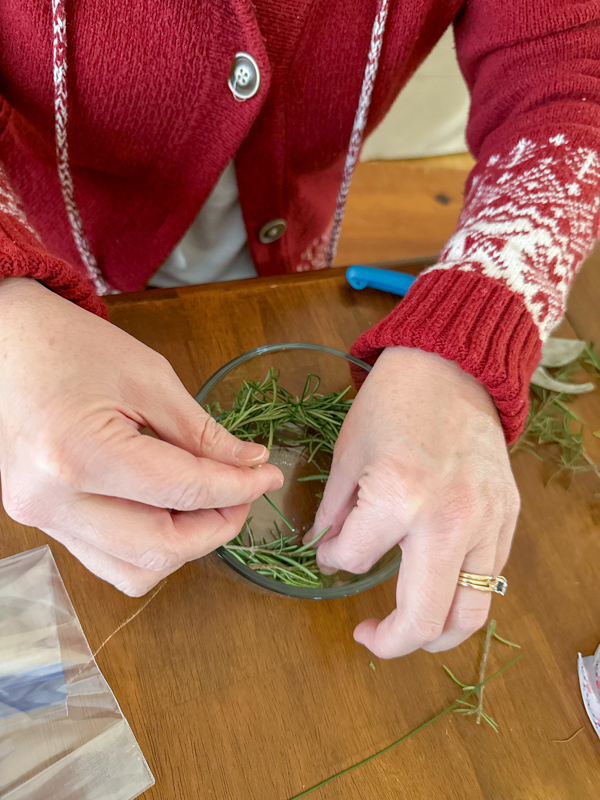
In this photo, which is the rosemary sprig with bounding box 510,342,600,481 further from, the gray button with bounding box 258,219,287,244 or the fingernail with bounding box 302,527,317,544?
the gray button with bounding box 258,219,287,244

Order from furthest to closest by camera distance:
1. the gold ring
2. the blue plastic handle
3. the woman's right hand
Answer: the blue plastic handle, the gold ring, the woman's right hand

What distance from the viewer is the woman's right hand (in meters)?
0.36

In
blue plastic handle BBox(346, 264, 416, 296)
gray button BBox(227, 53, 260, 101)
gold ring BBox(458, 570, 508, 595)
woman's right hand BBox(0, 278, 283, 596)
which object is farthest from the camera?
blue plastic handle BBox(346, 264, 416, 296)

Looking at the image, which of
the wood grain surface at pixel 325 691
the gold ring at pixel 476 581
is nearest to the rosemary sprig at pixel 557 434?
the wood grain surface at pixel 325 691

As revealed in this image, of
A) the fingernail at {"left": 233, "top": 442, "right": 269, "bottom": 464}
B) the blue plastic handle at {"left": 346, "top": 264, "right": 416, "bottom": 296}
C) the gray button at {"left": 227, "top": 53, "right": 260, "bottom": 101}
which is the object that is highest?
the gray button at {"left": 227, "top": 53, "right": 260, "bottom": 101}

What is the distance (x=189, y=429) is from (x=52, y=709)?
0.24m

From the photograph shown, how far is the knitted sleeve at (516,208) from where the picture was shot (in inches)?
19.7

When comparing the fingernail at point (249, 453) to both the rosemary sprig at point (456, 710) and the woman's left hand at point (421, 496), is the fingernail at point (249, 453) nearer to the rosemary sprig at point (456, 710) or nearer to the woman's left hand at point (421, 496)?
the woman's left hand at point (421, 496)

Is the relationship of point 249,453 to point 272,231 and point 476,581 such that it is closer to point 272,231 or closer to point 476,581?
point 476,581

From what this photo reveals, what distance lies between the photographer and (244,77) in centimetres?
59

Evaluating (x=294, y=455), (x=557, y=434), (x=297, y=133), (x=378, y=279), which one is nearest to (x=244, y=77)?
(x=297, y=133)

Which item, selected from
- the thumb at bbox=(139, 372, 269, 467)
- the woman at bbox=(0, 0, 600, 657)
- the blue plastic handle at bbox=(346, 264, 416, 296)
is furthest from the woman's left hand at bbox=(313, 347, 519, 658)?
the blue plastic handle at bbox=(346, 264, 416, 296)

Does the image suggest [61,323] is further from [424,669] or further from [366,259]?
[366,259]

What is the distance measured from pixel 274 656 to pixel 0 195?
0.46 metres
